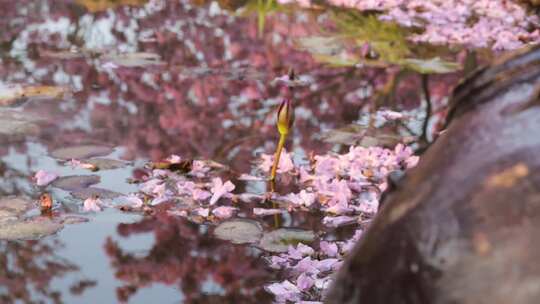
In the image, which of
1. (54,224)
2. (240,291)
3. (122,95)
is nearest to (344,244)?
(240,291)

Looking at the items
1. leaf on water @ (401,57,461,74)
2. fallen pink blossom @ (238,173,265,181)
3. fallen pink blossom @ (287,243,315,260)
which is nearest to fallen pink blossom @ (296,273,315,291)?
fallen pink blossom @ (287,243,315,260)

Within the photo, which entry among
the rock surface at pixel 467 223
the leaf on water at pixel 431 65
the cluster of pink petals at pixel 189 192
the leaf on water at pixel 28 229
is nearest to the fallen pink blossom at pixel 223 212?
the cluster of pink petals at pixel 189 192

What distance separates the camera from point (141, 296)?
2201 mm

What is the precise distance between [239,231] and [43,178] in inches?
32.7

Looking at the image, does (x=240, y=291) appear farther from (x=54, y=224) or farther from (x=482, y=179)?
(x=482, y=179)

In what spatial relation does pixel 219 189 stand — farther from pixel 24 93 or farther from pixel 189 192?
pixel 24 93

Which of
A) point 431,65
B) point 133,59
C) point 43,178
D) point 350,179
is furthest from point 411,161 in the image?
point 133,59

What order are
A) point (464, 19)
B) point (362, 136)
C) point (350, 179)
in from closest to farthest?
1. point (350, 179)
2. point (362, 136)
3. point (464, 19)

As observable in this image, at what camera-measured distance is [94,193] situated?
2895 millimetres

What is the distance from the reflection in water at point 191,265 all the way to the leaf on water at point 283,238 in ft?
0.21

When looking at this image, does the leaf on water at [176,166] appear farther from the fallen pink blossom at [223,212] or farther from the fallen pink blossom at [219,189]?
the fallen pink blossom at [223,212]

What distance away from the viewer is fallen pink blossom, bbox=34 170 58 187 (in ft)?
9.71

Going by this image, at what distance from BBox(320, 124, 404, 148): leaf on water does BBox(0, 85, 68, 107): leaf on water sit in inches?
57.4

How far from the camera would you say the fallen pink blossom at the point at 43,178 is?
2.96 m
